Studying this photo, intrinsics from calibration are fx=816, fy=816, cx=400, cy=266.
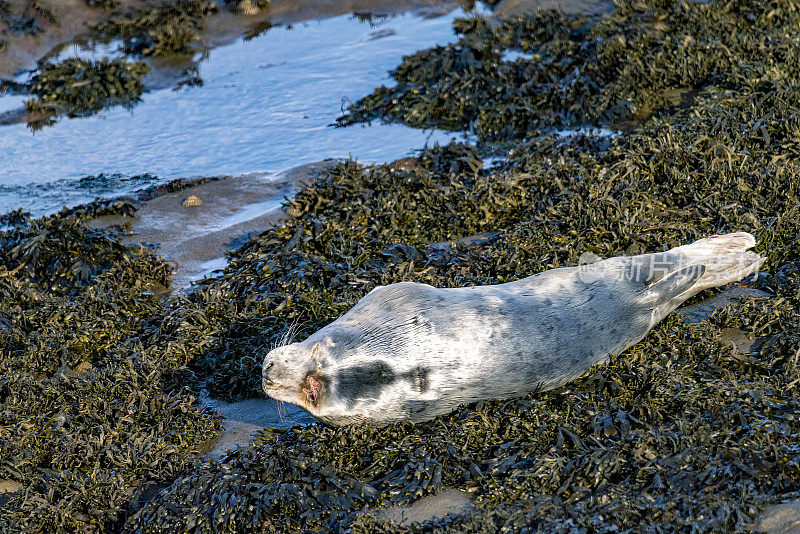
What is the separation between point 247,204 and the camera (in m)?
7.59

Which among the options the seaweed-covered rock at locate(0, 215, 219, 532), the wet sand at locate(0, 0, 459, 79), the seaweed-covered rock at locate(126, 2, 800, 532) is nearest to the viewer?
the seaweed-covered rock at locate(126, 2, 800, 532)

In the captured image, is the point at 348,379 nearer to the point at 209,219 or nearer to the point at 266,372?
the point at 266,372

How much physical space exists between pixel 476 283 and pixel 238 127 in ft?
15.1

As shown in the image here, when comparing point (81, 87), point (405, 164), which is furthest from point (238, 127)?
point (405, 164)

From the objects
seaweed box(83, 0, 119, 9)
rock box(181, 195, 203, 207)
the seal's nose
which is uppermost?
seaweed box(83, 0, 119, 9)

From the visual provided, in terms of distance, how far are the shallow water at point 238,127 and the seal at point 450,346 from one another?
359 centimetres

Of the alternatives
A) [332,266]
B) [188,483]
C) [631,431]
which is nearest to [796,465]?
[631,431]

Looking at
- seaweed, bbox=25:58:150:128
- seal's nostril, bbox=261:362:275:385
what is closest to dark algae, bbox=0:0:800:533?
A: seal's nostril, bbox=261:362:275:385

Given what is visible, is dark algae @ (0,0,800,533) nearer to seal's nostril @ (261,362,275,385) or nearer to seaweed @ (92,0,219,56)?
seal's nostril @ (261,362,275,385)

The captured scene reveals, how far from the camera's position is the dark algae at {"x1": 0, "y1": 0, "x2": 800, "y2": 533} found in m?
3.94

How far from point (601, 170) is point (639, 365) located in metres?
2.48

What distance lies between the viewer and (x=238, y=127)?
9.18 metres

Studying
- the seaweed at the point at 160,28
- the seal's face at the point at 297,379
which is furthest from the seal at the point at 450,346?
the seaweed at the point at 160,28

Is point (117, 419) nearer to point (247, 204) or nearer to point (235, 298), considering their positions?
point (235, 298)
